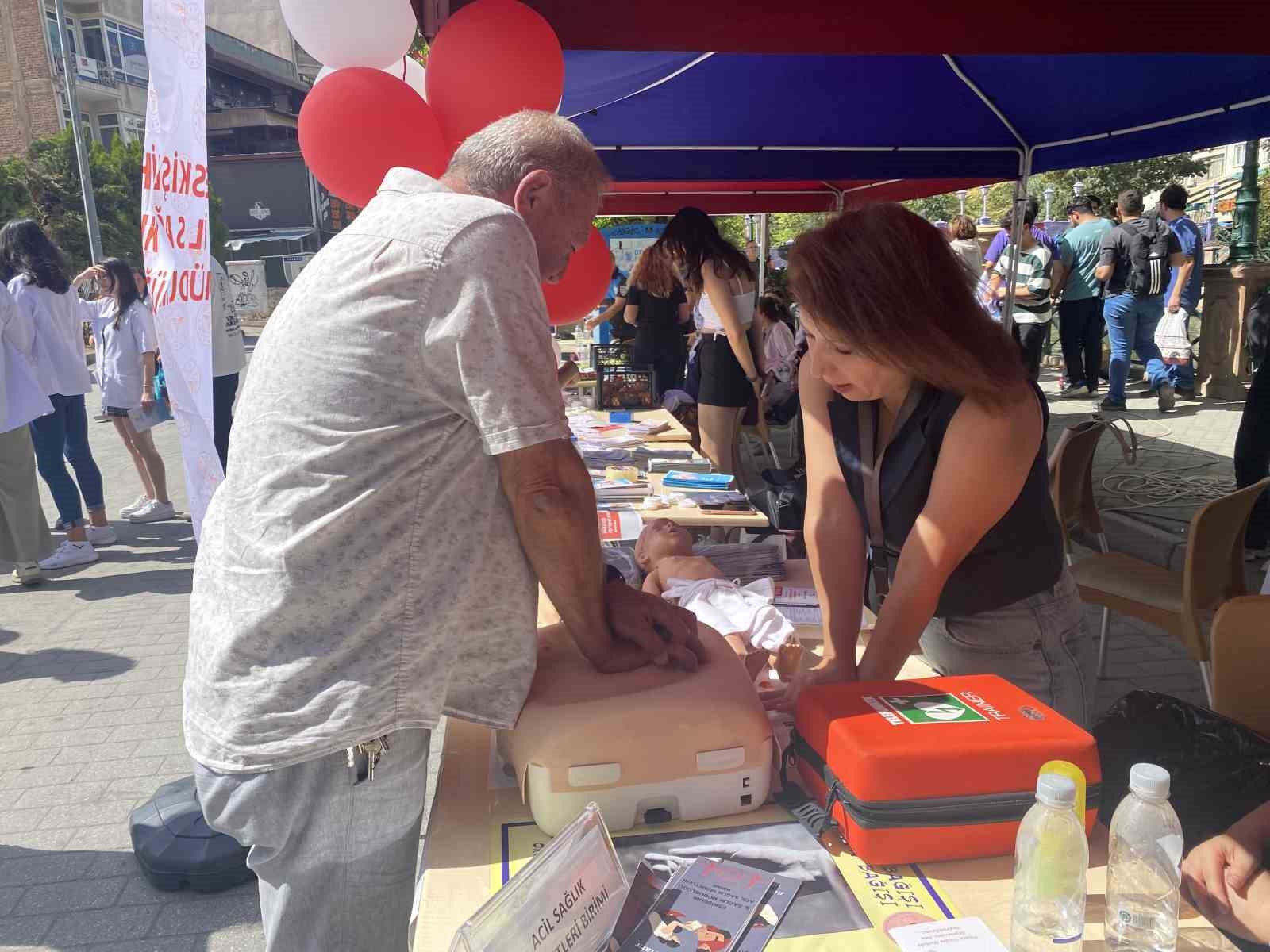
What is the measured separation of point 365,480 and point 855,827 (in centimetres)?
79

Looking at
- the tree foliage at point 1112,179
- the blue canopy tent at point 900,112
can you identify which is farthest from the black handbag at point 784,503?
the tree foliage at point 1112,179

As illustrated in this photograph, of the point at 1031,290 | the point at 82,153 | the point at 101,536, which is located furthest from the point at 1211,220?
the point at 101,536

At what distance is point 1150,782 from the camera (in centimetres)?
103

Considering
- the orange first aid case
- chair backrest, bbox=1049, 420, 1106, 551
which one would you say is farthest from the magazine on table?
chair backrest, bbox=1049, 420, 1106, 551

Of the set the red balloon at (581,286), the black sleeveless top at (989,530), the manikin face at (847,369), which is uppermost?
the red balloon at (581,286)

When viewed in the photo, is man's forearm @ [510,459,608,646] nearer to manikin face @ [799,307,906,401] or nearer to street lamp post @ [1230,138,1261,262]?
manikin face @ [799,307,906,401]

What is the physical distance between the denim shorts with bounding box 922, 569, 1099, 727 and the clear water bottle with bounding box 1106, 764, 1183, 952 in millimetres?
717

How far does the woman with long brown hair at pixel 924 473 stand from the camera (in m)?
1.59

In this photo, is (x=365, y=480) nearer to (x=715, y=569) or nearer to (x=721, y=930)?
(x=721, y=930)

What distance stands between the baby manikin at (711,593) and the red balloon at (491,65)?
1.28 meters

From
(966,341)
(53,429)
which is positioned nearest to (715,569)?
(966,341)

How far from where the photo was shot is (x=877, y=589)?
2.03m

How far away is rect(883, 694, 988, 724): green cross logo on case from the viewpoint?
4.17 feet

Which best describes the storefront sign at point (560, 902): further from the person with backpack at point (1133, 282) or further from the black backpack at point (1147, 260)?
the black backpack at point (1147, 260)
